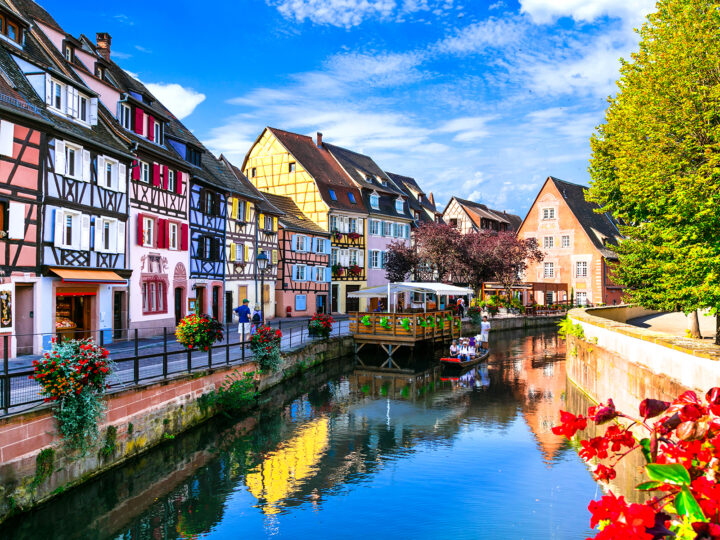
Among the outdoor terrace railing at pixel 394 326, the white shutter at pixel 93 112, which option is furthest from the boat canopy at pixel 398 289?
the white shutter at pixel 93 112

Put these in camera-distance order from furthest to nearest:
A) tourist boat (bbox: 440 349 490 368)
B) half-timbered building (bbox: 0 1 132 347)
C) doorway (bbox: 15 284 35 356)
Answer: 1. tourist boat (bbox: 440 349 490 368)
2. half-timbered building (bbox: 0 1 132 347)
3. doorway (bbox: 15 284 35 356)

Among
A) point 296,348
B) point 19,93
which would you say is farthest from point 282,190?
point 19,93

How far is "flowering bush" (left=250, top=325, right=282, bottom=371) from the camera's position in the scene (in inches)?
724

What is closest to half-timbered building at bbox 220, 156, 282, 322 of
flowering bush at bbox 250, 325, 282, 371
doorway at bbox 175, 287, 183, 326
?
doorway at bbox 175, 287, 183, 326

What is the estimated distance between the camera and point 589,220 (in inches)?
2302

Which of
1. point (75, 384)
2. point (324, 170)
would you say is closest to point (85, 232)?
point (75, 384)

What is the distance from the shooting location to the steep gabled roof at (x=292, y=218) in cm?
4062

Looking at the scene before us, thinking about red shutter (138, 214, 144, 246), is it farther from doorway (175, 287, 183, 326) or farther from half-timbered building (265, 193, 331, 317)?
half-timbered building (265, 193, 331, 317)

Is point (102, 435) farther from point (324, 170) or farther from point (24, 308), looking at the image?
point (324, 170)

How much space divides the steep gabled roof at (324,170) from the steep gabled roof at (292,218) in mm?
2297

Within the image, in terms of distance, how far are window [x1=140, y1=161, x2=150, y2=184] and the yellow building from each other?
68.7 feet

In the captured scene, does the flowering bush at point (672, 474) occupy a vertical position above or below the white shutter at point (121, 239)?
below

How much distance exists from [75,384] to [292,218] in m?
33.1

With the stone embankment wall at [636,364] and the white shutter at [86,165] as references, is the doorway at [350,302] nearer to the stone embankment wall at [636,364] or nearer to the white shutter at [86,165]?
the stone embankment wall at [636,364]
